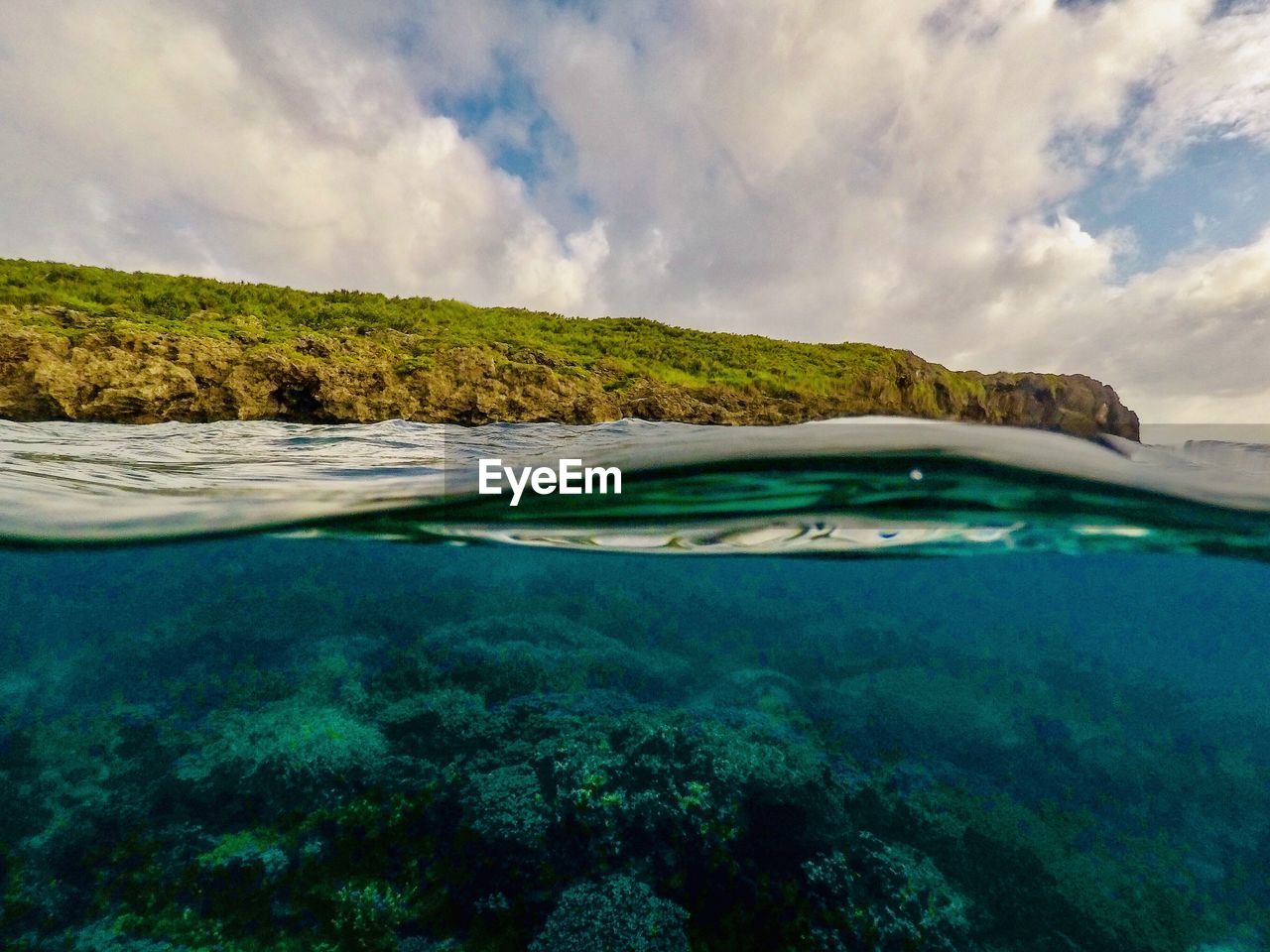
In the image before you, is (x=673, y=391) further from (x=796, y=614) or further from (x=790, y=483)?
(x=790, y=483)

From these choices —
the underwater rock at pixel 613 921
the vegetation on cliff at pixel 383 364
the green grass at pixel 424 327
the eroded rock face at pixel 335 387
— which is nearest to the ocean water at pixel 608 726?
the underwater rock at pixel 613 921

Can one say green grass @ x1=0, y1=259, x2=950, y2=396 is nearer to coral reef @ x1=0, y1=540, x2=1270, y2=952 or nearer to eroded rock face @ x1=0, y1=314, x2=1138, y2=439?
eroded rock face @ x1=0, y1=314, x2=1138, y2=439

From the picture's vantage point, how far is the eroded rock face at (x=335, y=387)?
11078 millimetres

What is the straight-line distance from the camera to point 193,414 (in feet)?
40.4

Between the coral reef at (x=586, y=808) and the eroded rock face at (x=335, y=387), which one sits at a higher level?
the eroded rock face at (x=335, y=387)

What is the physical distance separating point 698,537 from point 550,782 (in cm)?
581

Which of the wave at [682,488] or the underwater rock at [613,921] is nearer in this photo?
the underwater rock at [613,921]

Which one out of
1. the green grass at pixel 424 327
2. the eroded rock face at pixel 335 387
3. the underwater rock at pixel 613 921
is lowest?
the underwater rock at pixel 613 921

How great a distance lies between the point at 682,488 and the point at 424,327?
15376 millimetres

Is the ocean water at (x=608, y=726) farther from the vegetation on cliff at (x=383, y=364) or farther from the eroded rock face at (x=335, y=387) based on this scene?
the vegetation on cliff at (x=383, y=364)

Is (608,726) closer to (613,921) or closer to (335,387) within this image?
(613,921)

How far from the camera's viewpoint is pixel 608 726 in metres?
7.19

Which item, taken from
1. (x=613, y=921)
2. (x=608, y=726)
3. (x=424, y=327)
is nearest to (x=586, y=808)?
(x=613, y=921)

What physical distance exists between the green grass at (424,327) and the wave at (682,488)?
5.93m
